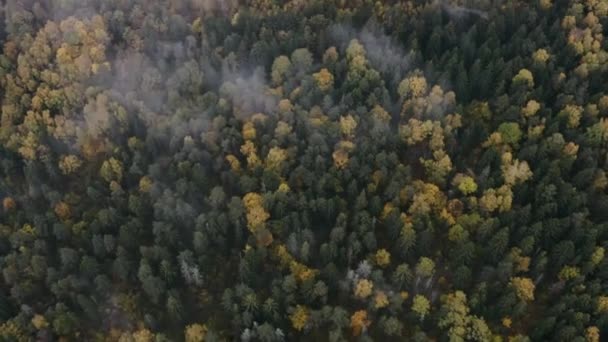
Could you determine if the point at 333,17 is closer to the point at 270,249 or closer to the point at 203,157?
the point at 203,157

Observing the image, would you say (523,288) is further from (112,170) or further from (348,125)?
(112,170)

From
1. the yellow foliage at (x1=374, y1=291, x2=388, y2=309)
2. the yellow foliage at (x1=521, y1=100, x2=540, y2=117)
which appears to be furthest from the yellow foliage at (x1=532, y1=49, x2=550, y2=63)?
the yellow foliage at (x1=374, y1=291, x2=388, y2=309)

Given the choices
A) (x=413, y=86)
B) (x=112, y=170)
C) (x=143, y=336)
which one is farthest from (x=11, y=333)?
(x=413, y=86)

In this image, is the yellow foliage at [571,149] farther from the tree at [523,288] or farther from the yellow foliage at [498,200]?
the tree at [523,288]

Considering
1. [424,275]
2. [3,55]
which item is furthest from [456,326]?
[3,55]

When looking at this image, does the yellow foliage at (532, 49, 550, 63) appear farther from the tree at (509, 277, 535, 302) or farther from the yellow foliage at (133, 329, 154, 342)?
the yellow foliage at (133, 329, 154, 342)

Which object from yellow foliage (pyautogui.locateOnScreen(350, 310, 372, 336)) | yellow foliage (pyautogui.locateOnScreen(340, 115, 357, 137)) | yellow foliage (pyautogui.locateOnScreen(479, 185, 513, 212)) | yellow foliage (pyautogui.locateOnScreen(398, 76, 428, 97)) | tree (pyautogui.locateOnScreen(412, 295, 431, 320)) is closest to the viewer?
tree (pyautogui.locateOnScreen(412, 295, 431, 320))
